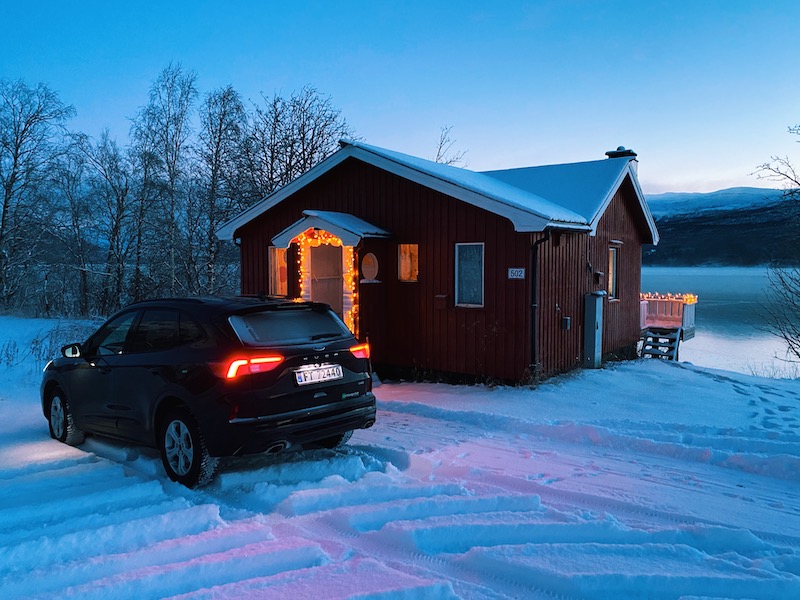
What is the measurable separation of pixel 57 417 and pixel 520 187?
1124 centimetres

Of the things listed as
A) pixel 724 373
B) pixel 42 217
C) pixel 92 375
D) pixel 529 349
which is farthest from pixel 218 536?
pixel 42 217

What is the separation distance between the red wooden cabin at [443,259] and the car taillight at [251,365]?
4.27 meters

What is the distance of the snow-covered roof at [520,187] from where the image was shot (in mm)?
10117

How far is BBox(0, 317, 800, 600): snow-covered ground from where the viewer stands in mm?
3578

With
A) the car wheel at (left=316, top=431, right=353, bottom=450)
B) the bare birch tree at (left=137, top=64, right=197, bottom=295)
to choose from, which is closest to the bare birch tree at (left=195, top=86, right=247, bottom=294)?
the bare birch tree at (left=137, top=64, right=197, bottom=295)

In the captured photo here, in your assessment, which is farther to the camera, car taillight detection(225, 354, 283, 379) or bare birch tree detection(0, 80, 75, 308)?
bare birch tree detection(0, 80, 75, 308)

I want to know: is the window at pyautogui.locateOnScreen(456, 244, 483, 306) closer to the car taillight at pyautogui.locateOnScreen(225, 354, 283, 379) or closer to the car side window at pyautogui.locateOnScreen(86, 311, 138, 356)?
the car side window at pyautogui.locateOnScreen(86, 311, 138, 356)

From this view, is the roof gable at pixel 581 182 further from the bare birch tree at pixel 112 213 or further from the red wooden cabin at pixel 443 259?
the bare birch tree at pixel 112 213

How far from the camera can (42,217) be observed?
80.7ft

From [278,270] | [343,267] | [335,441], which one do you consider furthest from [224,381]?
[278,270]

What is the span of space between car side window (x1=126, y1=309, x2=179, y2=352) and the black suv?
0.01 m

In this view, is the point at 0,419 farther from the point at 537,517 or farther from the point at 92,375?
the point at 537,517

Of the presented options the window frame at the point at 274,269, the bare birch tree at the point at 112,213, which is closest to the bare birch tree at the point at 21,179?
the bare birch tree at the point at 112,213

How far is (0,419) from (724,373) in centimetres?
1410
